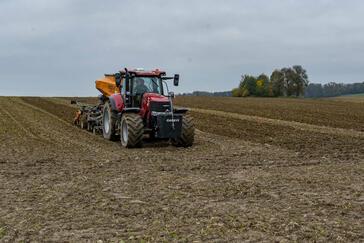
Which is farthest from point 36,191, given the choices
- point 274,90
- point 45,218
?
point 274,90

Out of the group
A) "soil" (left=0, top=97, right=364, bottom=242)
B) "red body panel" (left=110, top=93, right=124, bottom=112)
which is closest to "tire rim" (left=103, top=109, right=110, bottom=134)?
"red body panel" (left=110, top=93, right=124, bottom=112)

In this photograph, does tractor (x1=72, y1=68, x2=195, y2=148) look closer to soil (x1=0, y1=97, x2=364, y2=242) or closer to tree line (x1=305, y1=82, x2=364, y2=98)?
soil (x1=0, y1=97, x2=364, y2=242)

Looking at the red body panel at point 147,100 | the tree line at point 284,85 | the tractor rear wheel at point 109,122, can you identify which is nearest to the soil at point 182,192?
the red body panel at point 147,100

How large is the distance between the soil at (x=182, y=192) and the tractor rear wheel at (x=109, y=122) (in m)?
1.39

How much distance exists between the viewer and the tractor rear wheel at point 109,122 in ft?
54.6

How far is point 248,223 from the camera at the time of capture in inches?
247

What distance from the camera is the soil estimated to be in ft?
19.6

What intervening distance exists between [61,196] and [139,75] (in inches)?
330

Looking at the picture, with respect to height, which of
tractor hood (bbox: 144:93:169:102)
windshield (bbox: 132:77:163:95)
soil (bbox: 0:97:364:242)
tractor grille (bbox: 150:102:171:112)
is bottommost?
soil (bbox: 0:97:364:242)

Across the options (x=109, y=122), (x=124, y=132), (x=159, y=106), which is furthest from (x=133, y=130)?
(x=109, y=122)

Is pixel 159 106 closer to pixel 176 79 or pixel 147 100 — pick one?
pixel 147 100

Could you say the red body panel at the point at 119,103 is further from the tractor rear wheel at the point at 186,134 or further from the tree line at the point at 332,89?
the tree line at the point at 332,89

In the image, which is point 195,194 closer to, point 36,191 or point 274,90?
point 36,191

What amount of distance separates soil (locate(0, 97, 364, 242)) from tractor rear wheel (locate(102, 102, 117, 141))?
1.39 m
